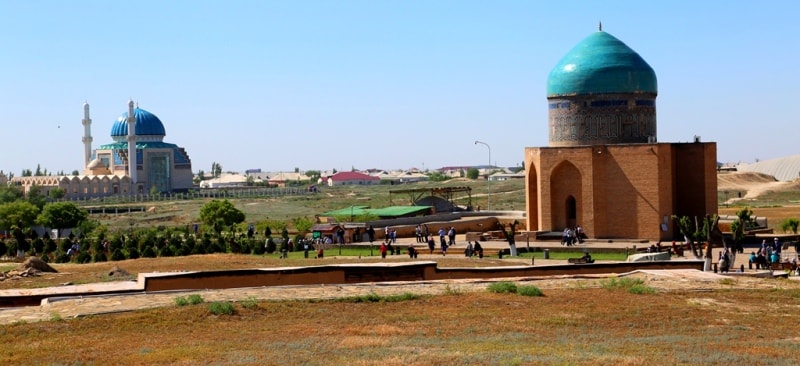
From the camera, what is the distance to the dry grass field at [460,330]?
11.5 metres

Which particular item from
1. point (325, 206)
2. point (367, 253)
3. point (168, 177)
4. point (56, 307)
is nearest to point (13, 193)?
point (325, 206)

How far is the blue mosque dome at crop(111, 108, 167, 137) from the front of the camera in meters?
96.9

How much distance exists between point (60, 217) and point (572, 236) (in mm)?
22383

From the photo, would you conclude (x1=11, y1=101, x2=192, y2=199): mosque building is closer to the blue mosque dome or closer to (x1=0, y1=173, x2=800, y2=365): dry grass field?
the blue mosque dome

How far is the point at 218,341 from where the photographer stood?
12742 mm

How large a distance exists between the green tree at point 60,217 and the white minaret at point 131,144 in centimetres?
4686

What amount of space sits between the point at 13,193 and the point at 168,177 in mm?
30110

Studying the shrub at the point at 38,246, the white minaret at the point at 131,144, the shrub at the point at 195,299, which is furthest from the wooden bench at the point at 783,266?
the white minaret at the point at 131,144

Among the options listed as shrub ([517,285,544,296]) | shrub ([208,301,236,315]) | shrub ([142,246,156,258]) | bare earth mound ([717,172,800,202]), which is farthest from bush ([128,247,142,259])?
bare earth mound ([717,172,800,202])

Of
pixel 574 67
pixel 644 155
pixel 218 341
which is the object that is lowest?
pixel 218 341

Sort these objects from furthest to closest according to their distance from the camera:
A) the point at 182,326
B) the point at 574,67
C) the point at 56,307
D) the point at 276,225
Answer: the point at 276,225 < the point at 574,67 < the point at 56,307 < the point at 182,326

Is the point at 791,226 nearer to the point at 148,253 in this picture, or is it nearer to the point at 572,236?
the point at 572,236

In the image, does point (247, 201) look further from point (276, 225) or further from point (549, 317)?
point (549, 317)

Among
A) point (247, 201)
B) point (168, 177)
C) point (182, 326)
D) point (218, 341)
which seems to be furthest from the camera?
point (168, 177)
